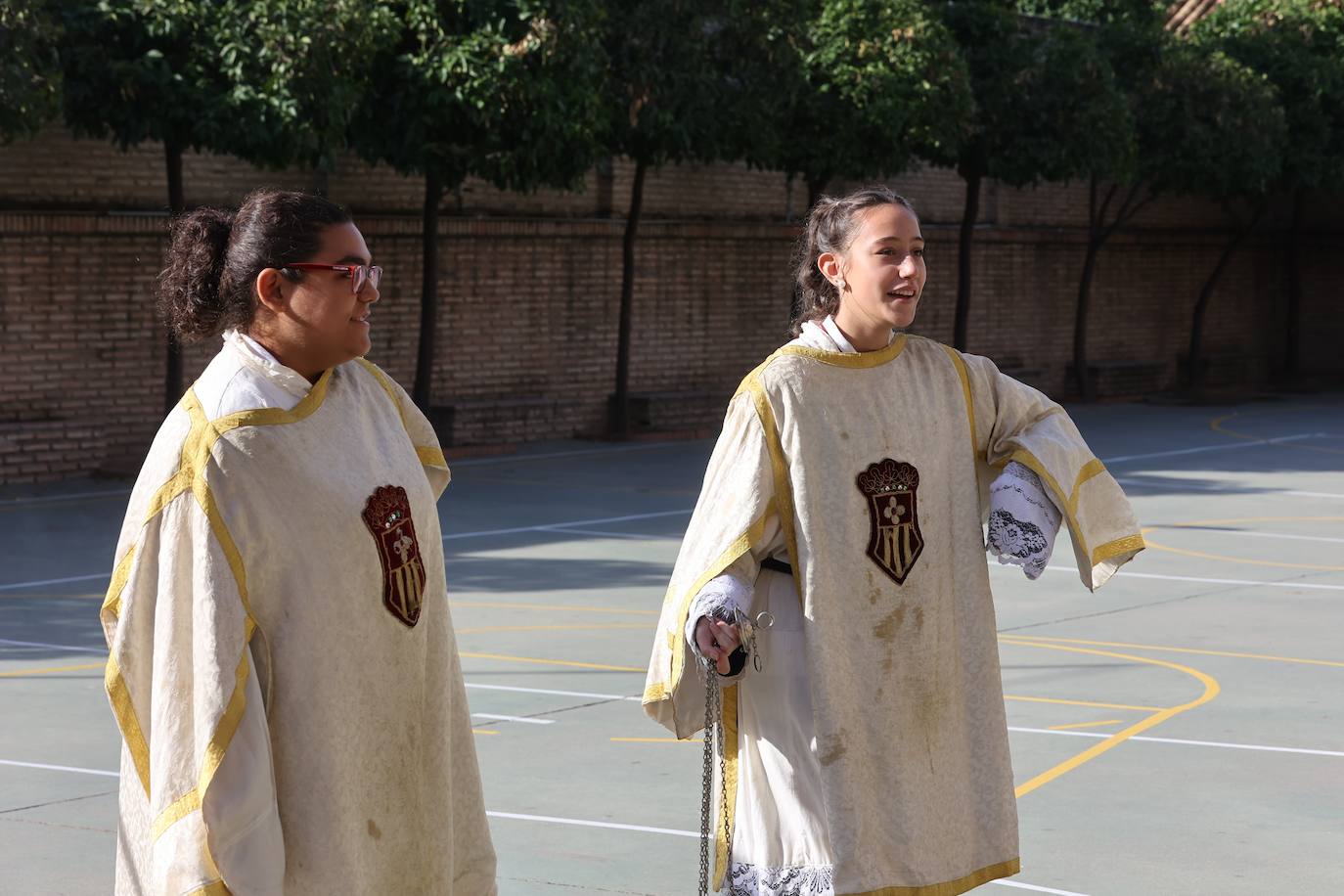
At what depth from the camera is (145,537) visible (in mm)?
3316

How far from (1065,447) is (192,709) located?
2096 millimetres

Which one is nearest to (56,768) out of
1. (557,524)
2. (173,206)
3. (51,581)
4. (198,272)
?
(198,272)

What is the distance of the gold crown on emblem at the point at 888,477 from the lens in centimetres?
438

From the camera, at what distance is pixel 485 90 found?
17.3 metres

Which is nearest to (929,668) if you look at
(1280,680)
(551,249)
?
(1280,680)

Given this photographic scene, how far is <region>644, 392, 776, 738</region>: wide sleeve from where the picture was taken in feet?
14.1

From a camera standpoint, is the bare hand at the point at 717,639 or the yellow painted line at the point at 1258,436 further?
the yellow painted line at the point at 1258,436

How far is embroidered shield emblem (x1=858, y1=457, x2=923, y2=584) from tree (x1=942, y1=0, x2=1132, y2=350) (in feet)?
67.8

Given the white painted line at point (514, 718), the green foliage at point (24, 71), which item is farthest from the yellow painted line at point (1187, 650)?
the green foliage at point (24, 71)

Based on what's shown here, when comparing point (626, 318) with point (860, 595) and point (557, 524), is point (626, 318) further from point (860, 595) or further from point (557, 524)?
point (860, 595)

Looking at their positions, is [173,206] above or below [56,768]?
above

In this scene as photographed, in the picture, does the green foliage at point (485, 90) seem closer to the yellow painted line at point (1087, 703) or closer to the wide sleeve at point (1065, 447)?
the yellow painted line at point (1087, 703)

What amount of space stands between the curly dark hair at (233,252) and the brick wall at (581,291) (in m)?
13.4

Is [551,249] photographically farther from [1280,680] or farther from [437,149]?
[1280,680]
